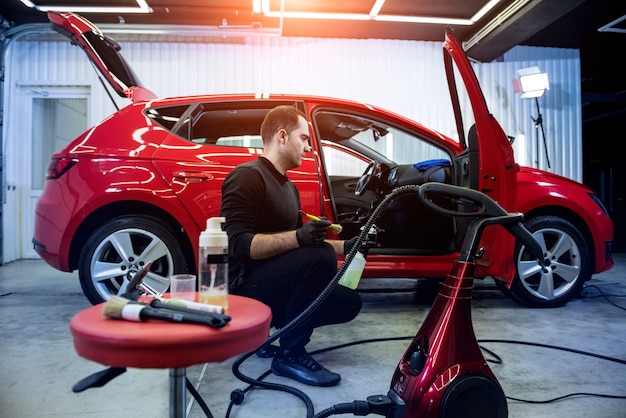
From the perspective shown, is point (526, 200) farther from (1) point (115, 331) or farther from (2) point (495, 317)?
(1) point (115, 331)

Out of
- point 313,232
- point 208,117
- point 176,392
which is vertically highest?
point 208,117

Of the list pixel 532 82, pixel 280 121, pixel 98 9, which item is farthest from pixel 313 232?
pixel 532 82

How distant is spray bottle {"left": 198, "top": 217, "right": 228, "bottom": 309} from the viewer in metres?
0.91

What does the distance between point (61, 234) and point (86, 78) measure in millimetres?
3457

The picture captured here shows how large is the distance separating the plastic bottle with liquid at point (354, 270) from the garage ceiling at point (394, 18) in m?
3.99

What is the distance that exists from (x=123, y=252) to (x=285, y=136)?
134cm

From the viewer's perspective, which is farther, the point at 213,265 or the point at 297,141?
the point at 297,141

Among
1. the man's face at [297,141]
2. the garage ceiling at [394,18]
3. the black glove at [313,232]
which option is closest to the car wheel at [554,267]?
the man's face at [297,141]

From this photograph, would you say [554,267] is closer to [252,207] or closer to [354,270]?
[354,270]

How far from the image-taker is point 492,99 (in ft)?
18.0

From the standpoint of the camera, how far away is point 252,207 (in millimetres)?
1490

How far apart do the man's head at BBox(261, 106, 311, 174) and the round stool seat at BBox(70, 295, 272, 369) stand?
101cm

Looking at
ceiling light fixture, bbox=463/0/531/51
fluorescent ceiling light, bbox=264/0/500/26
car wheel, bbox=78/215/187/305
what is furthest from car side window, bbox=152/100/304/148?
ceiling light fixture, bbox=463/0/531/51

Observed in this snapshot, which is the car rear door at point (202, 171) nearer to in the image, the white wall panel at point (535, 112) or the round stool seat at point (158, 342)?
the round stool seat at point (158, 342)
